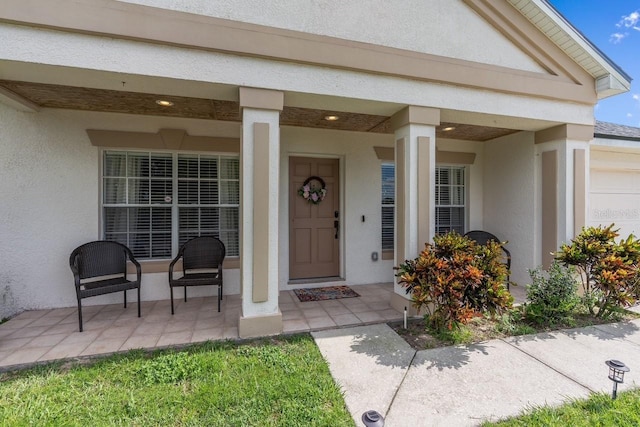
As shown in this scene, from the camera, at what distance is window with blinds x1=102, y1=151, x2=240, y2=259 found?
447cm

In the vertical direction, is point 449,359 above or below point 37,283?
below

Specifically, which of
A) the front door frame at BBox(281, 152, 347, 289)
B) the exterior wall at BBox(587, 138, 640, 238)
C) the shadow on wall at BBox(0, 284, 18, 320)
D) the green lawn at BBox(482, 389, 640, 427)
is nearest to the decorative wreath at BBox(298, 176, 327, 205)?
the front door frame at BBox(281, 152, 347, 289)

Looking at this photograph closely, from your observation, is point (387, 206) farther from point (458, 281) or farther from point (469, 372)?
point (469, 372)

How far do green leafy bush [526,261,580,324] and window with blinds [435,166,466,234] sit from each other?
238cm

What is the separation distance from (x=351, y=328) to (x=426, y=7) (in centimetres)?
415

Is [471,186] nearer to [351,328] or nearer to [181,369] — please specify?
[351,328]

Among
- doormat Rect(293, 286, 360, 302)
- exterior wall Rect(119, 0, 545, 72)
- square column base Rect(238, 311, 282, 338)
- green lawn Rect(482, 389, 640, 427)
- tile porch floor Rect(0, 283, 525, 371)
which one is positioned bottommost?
green lawn Rect(482, 389, 640, 427)

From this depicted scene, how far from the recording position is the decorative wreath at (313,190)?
5.20 metres

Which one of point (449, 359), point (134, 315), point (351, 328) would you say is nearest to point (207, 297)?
point (134, 315)

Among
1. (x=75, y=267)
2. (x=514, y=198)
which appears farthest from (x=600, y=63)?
(x=75, y=267)

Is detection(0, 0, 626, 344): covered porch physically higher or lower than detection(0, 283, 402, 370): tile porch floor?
higher

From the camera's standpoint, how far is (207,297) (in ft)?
15.3

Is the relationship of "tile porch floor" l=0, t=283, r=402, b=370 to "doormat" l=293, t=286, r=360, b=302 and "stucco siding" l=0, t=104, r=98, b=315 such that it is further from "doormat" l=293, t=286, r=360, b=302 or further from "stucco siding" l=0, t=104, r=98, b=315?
"stucco siding" l=0, t=104, r=98, b=315

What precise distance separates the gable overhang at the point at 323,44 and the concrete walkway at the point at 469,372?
3.14 m
